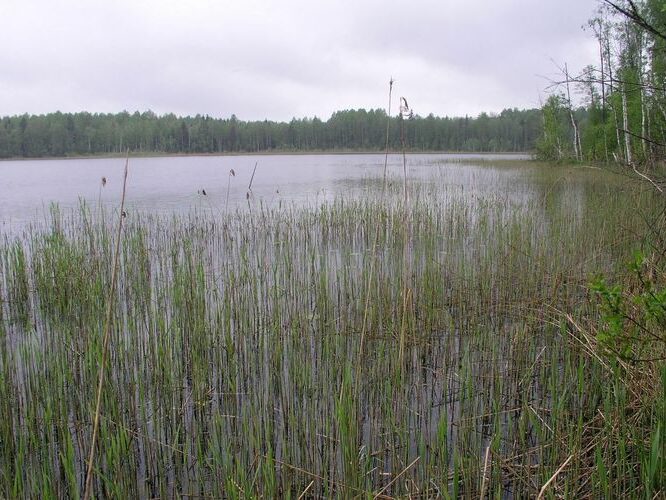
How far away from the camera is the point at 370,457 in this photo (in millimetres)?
2518

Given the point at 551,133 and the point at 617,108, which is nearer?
the point at 617,108

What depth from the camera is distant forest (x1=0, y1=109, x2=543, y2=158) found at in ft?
205

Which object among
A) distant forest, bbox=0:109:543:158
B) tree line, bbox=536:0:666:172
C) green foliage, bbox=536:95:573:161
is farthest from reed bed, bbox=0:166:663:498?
distant forest, bbox=0:109:543:158

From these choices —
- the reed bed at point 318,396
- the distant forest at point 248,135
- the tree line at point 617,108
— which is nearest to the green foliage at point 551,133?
the tree line at point 617,108

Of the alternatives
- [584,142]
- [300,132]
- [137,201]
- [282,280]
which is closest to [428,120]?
[300,132]

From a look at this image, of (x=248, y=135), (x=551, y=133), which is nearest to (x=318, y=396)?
(x=551, y=133)

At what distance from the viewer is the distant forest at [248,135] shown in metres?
62.6

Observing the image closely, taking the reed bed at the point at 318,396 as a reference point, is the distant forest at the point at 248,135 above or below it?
above

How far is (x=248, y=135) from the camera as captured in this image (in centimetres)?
7781

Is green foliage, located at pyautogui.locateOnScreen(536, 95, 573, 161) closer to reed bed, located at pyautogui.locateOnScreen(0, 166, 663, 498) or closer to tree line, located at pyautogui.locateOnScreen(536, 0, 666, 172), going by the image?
tree line, located at pyautogui.locateOnScreen(536, 0, 666, 172)

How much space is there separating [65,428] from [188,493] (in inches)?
27.3

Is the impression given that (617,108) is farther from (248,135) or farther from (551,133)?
(248,135)

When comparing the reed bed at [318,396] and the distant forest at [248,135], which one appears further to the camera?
the distant forest at [248,135]

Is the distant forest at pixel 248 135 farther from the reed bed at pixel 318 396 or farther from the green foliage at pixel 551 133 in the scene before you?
the reed bed at pixel 318 396
